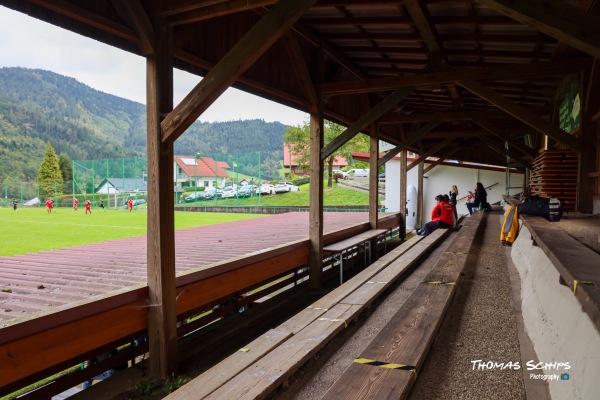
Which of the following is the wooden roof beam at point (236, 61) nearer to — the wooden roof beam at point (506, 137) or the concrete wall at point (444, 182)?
the wooden roof beam at point (506, 137)

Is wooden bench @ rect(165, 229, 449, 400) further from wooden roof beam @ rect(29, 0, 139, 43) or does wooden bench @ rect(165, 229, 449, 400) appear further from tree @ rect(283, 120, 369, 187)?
tree @ rect(283, 120, 369, 187)

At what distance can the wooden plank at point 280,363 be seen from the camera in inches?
73.2

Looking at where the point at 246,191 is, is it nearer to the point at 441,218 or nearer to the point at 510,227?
the point at 441,218

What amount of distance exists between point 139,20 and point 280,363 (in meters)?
2.73

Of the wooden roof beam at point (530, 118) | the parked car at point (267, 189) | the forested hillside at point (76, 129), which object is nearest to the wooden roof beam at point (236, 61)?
the wooden roof beam at point (530, 118)

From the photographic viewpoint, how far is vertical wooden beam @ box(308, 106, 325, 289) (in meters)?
6.14

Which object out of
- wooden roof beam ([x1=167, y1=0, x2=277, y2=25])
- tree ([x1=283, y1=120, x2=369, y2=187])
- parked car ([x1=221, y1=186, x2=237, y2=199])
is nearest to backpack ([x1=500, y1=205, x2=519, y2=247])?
wooden roof beam ([x1=167, y1=0, x2=277, y2=25])

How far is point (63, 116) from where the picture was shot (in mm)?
88000

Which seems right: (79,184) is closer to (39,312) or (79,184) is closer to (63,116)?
(39,312)

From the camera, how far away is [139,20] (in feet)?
10.3

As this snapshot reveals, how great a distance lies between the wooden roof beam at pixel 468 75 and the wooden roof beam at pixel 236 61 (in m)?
2.96

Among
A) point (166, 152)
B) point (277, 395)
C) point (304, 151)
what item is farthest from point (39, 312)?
point (304, 151)

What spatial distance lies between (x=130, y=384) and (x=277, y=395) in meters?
2.02

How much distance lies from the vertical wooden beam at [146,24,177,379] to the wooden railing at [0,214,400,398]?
Result: 0.14 m
